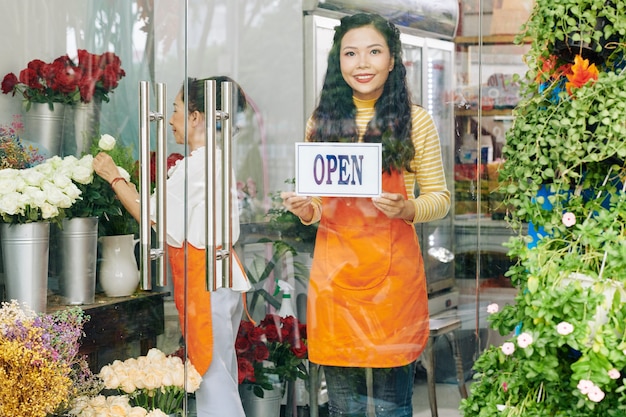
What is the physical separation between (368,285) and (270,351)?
1.38 ft

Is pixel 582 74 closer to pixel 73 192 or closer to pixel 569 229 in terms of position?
pixel 569 229

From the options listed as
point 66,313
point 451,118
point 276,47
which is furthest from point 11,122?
point 451,118

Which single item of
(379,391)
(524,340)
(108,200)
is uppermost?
(108,200)

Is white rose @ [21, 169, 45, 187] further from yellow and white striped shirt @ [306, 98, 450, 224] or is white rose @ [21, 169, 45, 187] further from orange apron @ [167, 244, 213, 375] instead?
yellow and white striped shirt @ [306, 98, 450, 224]

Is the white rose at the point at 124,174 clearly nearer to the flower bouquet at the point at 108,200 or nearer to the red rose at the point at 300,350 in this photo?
the flower bouquet at the point at 108,200

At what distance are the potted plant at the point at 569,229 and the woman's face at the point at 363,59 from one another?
748 millimetres

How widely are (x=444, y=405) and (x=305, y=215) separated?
0.79m

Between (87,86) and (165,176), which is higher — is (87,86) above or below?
above

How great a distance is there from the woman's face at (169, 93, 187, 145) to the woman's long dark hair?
0.50 meters

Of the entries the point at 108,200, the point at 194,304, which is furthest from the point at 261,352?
the point at 108,200

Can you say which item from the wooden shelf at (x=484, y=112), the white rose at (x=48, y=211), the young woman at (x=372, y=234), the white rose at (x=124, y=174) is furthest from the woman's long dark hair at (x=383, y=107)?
the white rose at (x=48, y=211)

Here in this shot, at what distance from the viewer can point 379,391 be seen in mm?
2939

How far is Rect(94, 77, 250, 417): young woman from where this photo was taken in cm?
298

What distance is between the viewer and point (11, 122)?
3.12 meters
